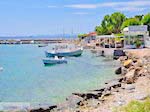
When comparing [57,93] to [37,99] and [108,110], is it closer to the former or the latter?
[37,99]

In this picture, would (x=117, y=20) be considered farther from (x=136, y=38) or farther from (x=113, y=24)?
(x=136, y=38)

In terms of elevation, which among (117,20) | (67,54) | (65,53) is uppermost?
(117,20)

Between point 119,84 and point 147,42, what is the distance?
47.3 meters

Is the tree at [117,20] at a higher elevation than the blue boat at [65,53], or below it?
higher


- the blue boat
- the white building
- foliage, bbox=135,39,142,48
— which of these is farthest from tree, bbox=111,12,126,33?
foliage, bbox=135,39,142,48

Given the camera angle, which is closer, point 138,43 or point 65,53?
point 138,43

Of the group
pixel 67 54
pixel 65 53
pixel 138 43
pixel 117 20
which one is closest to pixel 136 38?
pixel 138 43

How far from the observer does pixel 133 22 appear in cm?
10344

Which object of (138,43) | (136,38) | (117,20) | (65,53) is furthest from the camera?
(117,20)

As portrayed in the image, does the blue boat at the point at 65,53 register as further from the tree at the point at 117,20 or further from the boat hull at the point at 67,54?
the tree at the point at 117,20

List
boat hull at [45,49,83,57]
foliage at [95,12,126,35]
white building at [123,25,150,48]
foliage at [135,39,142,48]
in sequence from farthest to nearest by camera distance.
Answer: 1. foliage at [95,12,126,35]
2. boat hull at [45,49,83,57]
3. white building at [123,25,150,48]
4. foliage at [135,39,142,48]

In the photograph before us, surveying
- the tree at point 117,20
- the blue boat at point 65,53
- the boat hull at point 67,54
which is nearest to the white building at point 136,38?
the boat hull at point 67,54

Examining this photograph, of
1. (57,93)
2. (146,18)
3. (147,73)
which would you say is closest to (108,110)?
(57,93)

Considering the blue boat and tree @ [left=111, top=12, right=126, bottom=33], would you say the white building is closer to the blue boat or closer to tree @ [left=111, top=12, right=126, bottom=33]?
the blue boat
